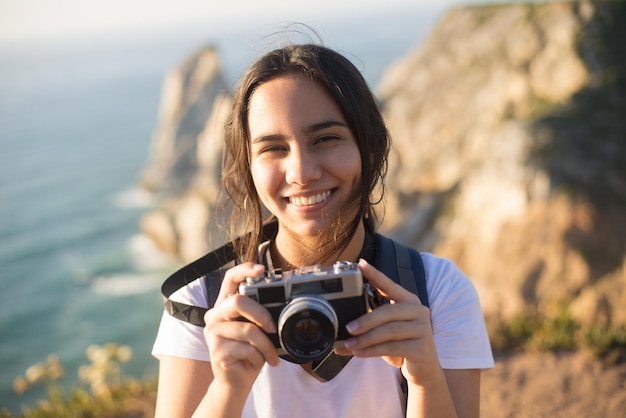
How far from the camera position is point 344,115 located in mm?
2213

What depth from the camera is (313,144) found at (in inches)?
86.2

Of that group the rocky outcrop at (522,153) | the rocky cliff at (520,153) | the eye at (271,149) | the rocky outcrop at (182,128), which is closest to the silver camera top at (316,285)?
the eye at (271,149)

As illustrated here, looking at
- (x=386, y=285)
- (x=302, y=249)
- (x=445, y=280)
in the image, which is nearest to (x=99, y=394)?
(x=302, y=249)

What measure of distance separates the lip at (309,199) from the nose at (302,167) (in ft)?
0.18

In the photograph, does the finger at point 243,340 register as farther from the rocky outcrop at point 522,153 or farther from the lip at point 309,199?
the rocky outcrop at point 522,153

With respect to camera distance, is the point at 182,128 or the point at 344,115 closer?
the point at 344,115

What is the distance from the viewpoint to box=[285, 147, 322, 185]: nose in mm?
2133

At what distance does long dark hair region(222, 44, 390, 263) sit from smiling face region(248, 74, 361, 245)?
0.03m

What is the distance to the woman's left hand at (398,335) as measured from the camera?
6.12 ft

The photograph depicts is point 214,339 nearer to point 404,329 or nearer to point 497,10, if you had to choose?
point 404,329

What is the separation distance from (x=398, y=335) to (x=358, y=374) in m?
0.37

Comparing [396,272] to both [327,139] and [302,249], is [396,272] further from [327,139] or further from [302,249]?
[327,139]

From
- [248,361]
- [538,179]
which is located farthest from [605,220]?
[248,361]

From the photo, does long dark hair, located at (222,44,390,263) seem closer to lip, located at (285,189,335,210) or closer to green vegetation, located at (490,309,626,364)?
lip, located at (285,189,335,210)
